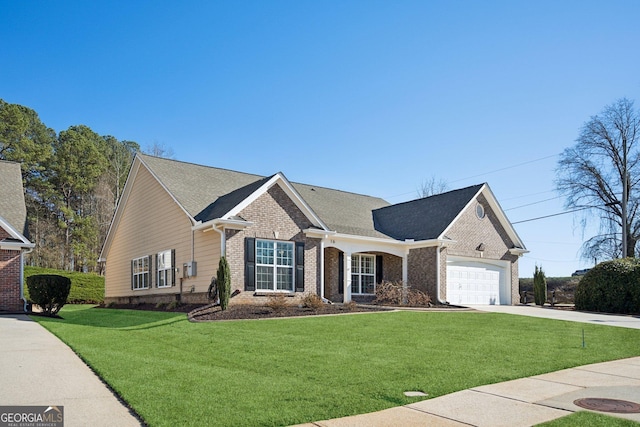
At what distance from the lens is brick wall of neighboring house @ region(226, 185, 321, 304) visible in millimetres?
17547

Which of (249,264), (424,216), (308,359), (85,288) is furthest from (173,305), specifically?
(85,288)

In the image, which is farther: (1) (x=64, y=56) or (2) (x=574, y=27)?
(1) (x=64, y=56)

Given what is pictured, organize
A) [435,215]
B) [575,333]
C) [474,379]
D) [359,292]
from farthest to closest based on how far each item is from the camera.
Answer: [435,215], [359,292], [575,333], [474,379]

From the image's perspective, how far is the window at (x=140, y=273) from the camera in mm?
23234

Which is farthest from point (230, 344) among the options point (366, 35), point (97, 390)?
point (366, 35)

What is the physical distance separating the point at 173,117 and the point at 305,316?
13.8 m

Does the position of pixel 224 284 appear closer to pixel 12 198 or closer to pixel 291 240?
pixel 291 240

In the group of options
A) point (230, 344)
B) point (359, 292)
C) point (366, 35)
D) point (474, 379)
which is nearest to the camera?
point (474, 379)

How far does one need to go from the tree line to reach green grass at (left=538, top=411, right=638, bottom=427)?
1539 inches

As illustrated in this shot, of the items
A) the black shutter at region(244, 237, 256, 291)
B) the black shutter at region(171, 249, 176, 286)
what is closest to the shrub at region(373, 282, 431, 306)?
the black shutter at region(244, 237, 256, 291)

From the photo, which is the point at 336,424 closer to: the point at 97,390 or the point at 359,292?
the point at 97,390

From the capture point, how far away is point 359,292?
2311cm

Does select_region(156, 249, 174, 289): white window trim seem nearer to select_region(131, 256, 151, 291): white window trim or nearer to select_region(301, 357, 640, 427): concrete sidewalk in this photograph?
select_region(131, 256, 151, 291): white window trim

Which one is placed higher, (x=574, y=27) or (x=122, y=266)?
(x=574, y=27)
